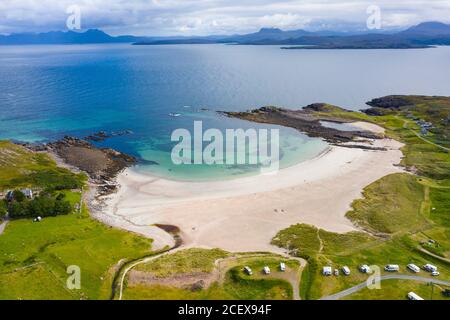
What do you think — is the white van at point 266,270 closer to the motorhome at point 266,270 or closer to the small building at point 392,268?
the motorhome at point 266,270

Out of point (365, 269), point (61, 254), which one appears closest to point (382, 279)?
point (365, 269)

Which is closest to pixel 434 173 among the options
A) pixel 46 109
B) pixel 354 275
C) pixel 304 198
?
pixel 304 198

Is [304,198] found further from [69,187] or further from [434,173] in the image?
[69,187]

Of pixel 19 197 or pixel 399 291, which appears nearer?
pixel 399 291

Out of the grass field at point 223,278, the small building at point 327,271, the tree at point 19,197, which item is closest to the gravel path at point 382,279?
the small building at point 327,271

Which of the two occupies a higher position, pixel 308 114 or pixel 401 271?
pixel 308 114

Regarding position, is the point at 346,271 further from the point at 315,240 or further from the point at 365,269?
the point at 315,240
